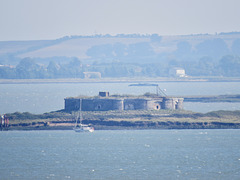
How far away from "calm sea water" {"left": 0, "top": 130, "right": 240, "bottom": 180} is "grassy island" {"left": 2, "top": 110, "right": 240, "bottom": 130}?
1.98m

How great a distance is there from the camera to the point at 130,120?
83.1 meters

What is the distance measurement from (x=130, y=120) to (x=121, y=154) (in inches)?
669

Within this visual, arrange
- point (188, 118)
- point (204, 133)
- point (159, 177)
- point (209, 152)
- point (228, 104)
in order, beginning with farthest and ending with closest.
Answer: point (228, 104)
point (188, 118)
point (204, 133)
point (209, 152)
point (159, 177)

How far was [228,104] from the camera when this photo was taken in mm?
123625

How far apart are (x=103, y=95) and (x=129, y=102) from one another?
3.79 metres

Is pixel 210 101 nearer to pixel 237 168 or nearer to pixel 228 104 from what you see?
pixel 228 104

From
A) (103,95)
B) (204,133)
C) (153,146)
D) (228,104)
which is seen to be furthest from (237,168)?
(228,104)

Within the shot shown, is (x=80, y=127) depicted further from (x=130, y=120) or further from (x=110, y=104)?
(x=110, y=104)

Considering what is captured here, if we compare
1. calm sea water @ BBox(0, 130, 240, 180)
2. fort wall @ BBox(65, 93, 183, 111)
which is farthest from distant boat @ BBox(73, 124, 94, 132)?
fort wall @ BBox(65, 93, 183, 111)

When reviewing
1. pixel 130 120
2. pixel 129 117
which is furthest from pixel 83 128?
pixel 129 117

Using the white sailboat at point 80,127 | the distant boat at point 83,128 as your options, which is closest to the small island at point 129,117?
the white sailboat at point 80,127

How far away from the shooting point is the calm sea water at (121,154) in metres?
57.6

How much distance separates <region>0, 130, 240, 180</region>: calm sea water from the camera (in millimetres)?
57594

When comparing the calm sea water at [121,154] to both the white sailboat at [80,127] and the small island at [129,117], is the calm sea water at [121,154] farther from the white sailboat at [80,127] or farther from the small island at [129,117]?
the small island at [129,117]
